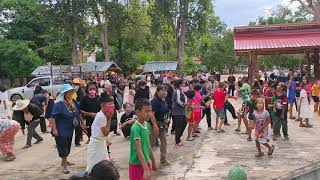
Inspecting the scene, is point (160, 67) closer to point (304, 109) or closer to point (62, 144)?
point (304, 109)

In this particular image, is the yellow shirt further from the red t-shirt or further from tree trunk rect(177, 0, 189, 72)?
tree trunk rect(177, 0, 189, 72)

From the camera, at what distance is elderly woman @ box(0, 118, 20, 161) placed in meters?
9.21

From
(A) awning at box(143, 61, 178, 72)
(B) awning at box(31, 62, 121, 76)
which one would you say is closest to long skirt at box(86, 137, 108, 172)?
(B) awning at box(31, 62, 121, 76)

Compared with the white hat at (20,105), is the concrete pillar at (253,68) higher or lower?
higher

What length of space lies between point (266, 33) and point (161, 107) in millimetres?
17793

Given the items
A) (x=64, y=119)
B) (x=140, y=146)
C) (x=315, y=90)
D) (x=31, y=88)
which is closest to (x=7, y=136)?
(x=64, y=119)

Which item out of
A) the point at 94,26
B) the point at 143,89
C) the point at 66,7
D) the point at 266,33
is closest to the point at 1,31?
the point at 66,7

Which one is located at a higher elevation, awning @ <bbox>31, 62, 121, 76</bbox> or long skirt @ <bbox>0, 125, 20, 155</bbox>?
awning @ <bbox>31, 62, 121, 76</bbox>

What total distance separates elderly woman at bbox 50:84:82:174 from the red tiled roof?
1489cm

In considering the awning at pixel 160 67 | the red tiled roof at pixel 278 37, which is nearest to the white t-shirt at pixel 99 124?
the red tiled roof at pixel 278 37

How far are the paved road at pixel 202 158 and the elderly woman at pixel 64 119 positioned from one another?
1.76 ft

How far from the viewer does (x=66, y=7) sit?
4050 cm

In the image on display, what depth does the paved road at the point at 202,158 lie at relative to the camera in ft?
26.3

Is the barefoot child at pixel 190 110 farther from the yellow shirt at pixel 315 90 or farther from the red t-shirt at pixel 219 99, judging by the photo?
the yellow shirt at pixel 315 90
